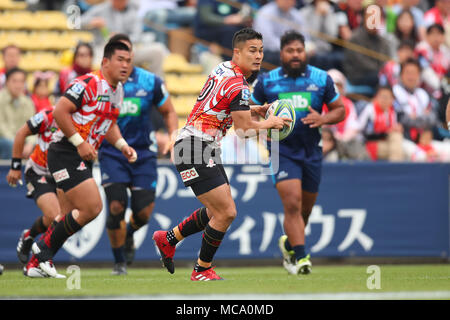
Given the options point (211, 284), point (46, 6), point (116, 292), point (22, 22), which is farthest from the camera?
point (46, 6)

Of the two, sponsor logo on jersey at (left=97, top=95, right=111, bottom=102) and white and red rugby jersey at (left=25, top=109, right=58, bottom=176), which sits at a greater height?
sponsor logo on jersey at (left=97, top=95, right=111, bottom=102)

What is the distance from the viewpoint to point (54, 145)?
994 cm

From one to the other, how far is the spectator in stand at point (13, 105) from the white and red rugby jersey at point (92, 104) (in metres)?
4.70

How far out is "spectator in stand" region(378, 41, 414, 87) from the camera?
17455 mm

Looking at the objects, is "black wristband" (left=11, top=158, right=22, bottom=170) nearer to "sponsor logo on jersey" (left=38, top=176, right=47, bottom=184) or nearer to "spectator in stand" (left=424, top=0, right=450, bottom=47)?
"sponsor logo on jersey" (left=38, top=176, right=47, bottom=184)

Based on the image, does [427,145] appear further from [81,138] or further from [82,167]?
[81,138]

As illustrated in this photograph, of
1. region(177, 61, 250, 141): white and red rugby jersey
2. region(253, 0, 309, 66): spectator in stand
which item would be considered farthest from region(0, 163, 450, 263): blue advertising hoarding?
region(177, 61, 250, 141): white and red rugby jersey

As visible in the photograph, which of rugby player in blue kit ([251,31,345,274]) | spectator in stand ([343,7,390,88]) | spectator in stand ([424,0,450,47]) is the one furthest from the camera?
spectator in stand ([424,0,450,47])

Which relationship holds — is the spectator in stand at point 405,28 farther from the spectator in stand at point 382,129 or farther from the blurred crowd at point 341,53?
the spectator in stand at point 382,129

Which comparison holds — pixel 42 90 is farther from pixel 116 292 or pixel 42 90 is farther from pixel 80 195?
pixel 116 292

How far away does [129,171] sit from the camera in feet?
37.7

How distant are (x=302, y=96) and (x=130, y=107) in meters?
2.30

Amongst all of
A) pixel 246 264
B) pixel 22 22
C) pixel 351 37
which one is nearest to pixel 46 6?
pixel 22 22

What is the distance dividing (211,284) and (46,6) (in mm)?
12685
